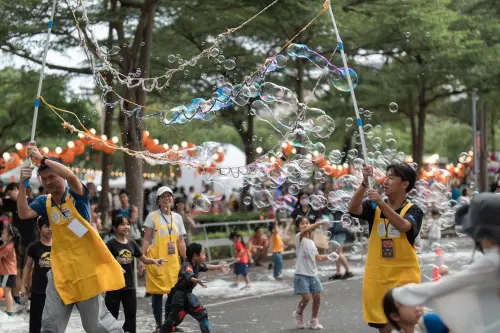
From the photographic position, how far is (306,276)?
36.8 ft

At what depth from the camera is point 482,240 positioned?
14.7ft

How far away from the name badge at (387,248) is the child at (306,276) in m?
3.83

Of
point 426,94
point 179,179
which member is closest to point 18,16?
point 426,94

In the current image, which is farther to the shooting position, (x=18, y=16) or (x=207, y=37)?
(x=207, y=37)

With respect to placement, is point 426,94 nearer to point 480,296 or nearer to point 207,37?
point 207,37

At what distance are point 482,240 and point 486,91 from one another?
67.3 feet

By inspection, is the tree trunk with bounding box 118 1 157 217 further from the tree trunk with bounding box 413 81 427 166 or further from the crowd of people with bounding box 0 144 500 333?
the tree trunk with bounding box 413 81 427 166

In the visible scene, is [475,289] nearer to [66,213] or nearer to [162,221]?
[66,213]

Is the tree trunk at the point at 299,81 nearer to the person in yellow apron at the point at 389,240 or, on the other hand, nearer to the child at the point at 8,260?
the child at the point at 8,260

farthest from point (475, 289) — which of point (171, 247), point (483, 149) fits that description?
point (483, 149)

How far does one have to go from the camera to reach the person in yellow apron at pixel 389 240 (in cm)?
695

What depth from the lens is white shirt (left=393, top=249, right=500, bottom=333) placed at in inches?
174

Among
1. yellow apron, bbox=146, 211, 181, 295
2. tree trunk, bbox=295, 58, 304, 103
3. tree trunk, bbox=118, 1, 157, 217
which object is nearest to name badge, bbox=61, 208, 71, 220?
yellow apron, bbox=146, 211, 181, 295

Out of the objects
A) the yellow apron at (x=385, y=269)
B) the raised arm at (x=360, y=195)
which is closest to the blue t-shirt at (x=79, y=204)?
the raised arm at (x=360, y=195)
